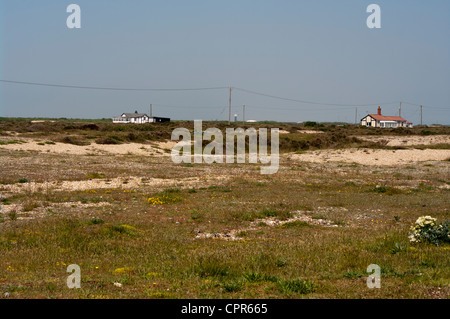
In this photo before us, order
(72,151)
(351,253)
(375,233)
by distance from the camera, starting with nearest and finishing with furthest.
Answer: (351,253)
(375,233)
(72,151)

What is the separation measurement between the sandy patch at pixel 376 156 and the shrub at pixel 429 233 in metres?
40.5

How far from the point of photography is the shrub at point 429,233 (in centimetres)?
1241

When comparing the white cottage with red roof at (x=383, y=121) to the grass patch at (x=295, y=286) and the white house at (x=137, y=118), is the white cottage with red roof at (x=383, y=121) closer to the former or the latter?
the white house at (x=137, y=118)

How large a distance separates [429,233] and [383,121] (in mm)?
160907

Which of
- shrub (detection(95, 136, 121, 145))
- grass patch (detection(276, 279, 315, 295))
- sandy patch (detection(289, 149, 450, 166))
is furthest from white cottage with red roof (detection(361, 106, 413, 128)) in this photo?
grass patch (detection(276, 279, 315, 295))

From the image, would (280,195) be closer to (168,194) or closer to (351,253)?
(168,194)

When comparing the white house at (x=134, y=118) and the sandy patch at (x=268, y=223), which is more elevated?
the white house at (x=134, y=118)

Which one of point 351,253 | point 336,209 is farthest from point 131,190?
point 351,253

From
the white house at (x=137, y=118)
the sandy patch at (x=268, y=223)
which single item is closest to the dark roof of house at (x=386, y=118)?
the white house at (x=137, y=118)

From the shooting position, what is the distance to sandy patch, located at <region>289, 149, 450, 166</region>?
54.1 m

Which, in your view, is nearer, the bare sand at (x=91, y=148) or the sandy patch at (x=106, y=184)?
the sandy patch at (x=106, y=184)

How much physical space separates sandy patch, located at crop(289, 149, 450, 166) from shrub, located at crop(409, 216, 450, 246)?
40.5m

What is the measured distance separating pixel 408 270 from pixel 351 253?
190 centimetres
